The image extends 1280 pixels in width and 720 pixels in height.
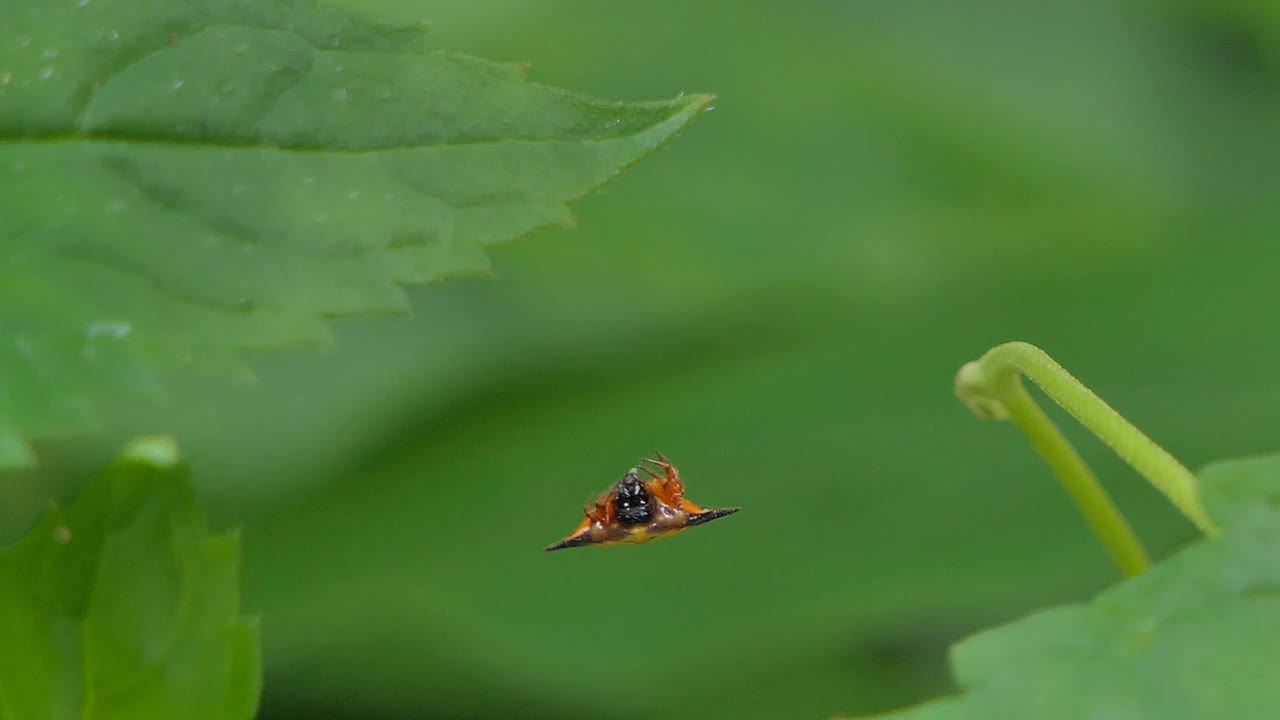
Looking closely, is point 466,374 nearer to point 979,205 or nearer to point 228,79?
point 979,205

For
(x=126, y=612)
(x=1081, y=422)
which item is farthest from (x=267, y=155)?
(x=1081, y=422)

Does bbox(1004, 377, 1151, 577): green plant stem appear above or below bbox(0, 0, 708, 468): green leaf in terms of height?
below

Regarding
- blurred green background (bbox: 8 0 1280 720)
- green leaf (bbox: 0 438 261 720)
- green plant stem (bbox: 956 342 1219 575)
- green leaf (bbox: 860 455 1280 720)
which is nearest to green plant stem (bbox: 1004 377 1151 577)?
green plant stem (bbox: 956 342 1219 575)

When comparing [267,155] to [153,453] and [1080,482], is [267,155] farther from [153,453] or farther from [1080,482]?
[1080,482]

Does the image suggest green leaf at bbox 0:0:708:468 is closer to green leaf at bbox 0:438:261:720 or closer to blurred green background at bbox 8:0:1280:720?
green leaf at bbox 0:438:261:720

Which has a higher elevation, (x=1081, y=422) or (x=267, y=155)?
(x=267, y=155)

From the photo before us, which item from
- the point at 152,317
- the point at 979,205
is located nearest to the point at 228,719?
the point at 152,317

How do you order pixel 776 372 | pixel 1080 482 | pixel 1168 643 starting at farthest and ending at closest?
pixel 776 372
pixel 1080 482
pixel 1168 643
